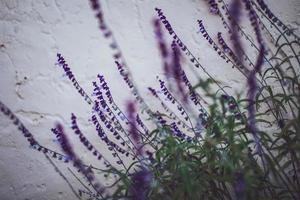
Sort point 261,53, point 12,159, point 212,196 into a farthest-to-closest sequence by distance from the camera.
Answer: point 12,159, point 212,196, point 261,53

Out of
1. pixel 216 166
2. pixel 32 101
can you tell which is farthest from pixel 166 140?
pixel 32 101

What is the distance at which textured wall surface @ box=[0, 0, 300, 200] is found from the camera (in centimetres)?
175

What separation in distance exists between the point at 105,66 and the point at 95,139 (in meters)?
0.40

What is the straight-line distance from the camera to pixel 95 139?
69.9 inches

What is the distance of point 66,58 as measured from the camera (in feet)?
5.92

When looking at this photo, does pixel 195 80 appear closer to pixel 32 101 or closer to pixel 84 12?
pixel 84 12

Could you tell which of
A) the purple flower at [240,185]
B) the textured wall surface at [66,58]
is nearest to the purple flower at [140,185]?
the purple flower at [240,185]

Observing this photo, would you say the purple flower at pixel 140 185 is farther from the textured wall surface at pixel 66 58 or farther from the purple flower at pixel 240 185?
the textured wall surface at pixel 66 58

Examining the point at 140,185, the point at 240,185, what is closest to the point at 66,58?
the point at 140,185

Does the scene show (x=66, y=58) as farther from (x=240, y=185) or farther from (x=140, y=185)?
(x=240, y=185)

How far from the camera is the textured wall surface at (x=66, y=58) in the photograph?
5.73ft

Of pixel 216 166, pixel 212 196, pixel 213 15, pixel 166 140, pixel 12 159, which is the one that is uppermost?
pixel 213 15

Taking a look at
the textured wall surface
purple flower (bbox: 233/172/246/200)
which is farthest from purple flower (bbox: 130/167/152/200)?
the textured wall surface

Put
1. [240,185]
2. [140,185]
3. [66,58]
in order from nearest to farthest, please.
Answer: [240,185] < [140,185] < [66,58]
